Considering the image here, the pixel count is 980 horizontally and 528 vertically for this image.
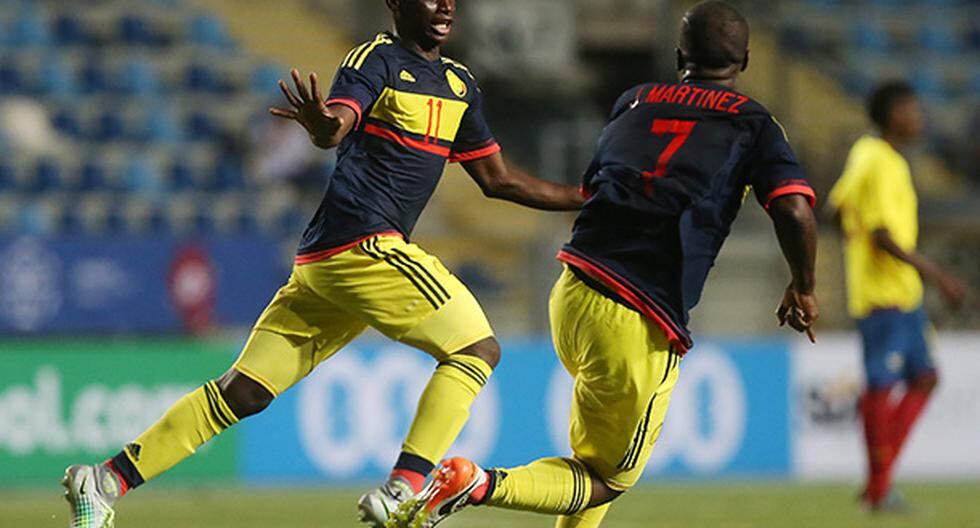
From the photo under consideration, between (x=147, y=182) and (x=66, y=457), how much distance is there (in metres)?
5.12

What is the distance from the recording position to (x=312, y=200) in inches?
680

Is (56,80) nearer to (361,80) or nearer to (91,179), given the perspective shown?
(91,179)

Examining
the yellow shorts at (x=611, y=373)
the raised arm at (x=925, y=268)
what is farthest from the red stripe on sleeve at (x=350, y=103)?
the raised arm at (x=925, y=268)

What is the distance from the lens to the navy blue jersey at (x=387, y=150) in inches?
237

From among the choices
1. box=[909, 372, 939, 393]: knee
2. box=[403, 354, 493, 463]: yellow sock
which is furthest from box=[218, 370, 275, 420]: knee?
box=[909, 372, 939, 393]: knee

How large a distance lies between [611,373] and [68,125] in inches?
484

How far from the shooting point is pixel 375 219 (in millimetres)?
6059

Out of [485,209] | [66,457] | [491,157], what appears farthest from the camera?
[485,209]

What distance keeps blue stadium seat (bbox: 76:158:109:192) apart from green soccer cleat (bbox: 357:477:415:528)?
1125 centimetres

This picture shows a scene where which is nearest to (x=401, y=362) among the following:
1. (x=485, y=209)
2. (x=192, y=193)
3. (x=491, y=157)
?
(x=192, y=193)

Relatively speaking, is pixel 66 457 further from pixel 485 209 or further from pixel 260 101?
pixel 485 209

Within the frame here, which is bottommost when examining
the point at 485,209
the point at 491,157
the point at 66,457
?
the point at 485,209

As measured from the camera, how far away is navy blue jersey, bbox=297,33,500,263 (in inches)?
237

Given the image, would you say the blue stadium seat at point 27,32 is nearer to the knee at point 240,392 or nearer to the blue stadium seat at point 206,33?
the blue stadium seat at point 206,33
